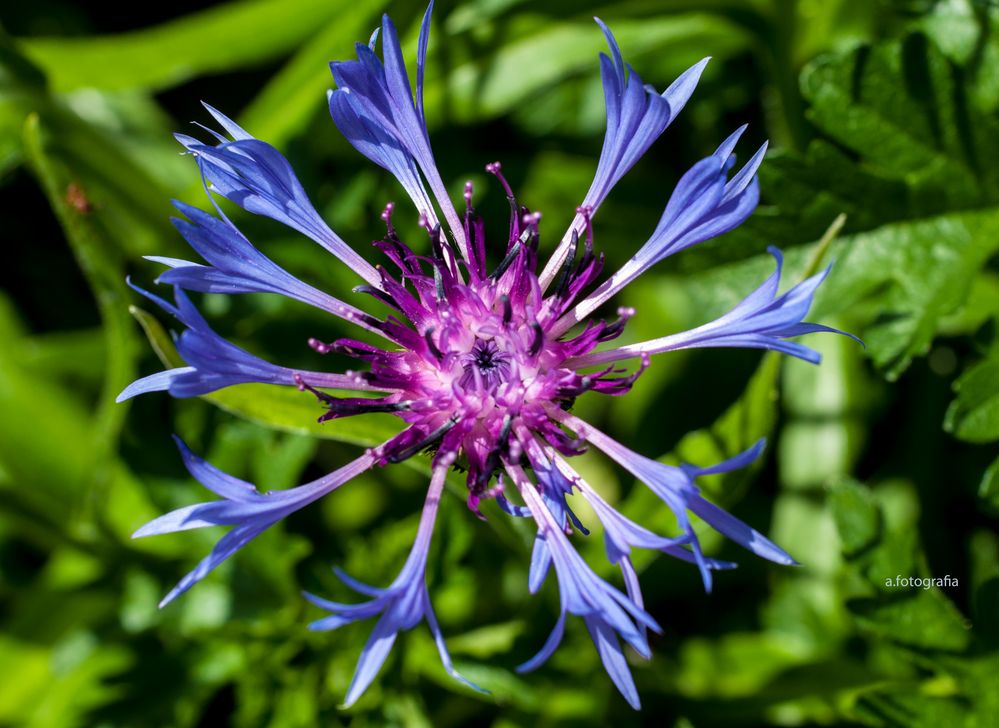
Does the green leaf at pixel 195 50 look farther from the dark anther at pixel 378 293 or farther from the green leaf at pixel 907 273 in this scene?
the green leaf at pixel 907 273

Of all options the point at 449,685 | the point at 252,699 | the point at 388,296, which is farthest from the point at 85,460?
the point at 388,296

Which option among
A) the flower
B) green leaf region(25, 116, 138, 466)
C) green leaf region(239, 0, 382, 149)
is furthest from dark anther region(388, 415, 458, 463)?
green leaf region(239, 0, 382, 149)

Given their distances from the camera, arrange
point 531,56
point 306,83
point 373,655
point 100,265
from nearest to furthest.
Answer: point 373,655 → point 100,265 → point 306,83 → point 531,56

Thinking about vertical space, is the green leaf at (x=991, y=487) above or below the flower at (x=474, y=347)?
below

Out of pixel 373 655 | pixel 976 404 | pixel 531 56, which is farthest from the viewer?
pixel 531 56

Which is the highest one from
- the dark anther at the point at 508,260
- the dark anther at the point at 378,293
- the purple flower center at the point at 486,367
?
the dark anther at the point at 378,293

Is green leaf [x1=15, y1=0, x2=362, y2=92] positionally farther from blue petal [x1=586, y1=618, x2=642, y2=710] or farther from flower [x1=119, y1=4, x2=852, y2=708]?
blue petal [x1=586, y1=618, x2=642, y2=710]

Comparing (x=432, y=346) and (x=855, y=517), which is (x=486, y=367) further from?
(x=855, y=517)

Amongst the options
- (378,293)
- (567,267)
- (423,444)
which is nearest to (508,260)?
(567,267)

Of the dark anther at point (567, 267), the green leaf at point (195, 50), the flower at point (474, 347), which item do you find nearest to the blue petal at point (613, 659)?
the flower at point (474, 347)
